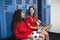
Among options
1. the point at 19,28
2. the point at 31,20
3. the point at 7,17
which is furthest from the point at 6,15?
the point at 31,20

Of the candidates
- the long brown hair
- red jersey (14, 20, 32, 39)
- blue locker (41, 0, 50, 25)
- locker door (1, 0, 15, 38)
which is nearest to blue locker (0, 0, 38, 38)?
locker door (1, 0, 15, 38)

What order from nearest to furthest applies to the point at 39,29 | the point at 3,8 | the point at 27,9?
the point at 3,8 < the point at 39,29 < the point at 27,9

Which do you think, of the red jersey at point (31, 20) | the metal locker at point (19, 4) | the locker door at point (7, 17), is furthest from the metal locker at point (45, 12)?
the locker door at point (7, 17)

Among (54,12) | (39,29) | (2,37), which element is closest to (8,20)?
(2,37)

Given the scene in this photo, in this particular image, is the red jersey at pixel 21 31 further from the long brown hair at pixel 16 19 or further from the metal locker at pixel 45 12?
the metal locker at pixel 45 12

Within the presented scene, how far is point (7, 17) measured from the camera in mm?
3762

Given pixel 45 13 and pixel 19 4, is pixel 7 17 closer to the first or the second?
pixel 19 4

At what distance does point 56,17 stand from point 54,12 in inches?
9.0

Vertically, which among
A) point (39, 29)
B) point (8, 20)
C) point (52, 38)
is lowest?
point (52, 38)

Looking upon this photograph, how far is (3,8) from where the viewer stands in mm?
3646

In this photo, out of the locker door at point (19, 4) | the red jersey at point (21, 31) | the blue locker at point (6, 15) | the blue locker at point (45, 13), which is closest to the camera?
the red jersey at point (21, 31)

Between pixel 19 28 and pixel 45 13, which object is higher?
pixel 45 13

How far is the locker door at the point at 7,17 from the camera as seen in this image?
3.68 metres

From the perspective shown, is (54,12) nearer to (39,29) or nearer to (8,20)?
(39,29)
